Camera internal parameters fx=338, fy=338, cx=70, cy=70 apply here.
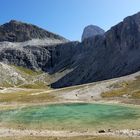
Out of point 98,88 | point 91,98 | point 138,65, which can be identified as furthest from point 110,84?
point 138,65

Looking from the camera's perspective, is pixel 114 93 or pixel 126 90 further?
pixel 126 90

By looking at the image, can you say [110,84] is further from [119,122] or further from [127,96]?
[119,122]

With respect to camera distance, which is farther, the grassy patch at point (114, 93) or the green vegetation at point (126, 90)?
the grassy patch at point (114, 93)

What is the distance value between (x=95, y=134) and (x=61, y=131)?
Answer: 5.86 metres

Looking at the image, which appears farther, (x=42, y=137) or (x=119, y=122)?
(x=119, y=122)

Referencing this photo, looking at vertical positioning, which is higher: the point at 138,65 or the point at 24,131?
the point at 138,65

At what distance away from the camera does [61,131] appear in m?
46.2

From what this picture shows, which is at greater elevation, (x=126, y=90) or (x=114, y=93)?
(x=126, y=90)

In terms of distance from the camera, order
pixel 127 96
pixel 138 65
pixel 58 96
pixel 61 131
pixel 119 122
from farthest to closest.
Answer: pixel 138 65, pixel 58 96, pixel 127 96, pixel 119 122, pixel 61 131

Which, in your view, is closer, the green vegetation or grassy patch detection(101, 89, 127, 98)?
the green vegetation

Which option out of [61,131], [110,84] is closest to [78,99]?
[110,84]

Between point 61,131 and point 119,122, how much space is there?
11.1m

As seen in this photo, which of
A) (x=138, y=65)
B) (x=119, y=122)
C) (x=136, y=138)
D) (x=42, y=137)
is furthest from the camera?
(x=138, y=65)

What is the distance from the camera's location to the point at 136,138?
38.1 metres
